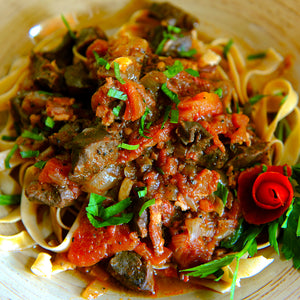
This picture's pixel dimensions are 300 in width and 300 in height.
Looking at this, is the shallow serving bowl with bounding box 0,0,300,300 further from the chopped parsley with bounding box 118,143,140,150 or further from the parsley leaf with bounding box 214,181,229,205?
the chopped parsley with bounding box 118,143,140,150

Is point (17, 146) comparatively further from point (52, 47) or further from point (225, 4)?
point (225, 4)

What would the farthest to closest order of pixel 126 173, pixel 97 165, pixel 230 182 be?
pixel 230 182
pixel 126 173
pixel 97 165

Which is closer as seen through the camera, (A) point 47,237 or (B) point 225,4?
(A) point 47,237

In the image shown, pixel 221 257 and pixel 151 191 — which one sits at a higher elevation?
pixel 151 191

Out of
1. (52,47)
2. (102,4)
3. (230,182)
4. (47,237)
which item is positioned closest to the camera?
(230,182)

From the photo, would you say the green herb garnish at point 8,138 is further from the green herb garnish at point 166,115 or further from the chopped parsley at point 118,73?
the green herb garnish at point 166,115

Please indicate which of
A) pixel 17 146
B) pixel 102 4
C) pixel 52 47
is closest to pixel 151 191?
pixel 17 146

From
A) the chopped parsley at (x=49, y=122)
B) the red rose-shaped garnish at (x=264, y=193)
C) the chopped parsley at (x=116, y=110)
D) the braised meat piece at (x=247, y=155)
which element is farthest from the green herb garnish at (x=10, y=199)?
the red rose-shaped garnish at (x=264, y=193)

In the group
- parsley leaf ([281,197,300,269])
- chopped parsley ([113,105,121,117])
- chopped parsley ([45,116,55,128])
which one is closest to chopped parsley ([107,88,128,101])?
chopped parsley ([113,105,121,117])
